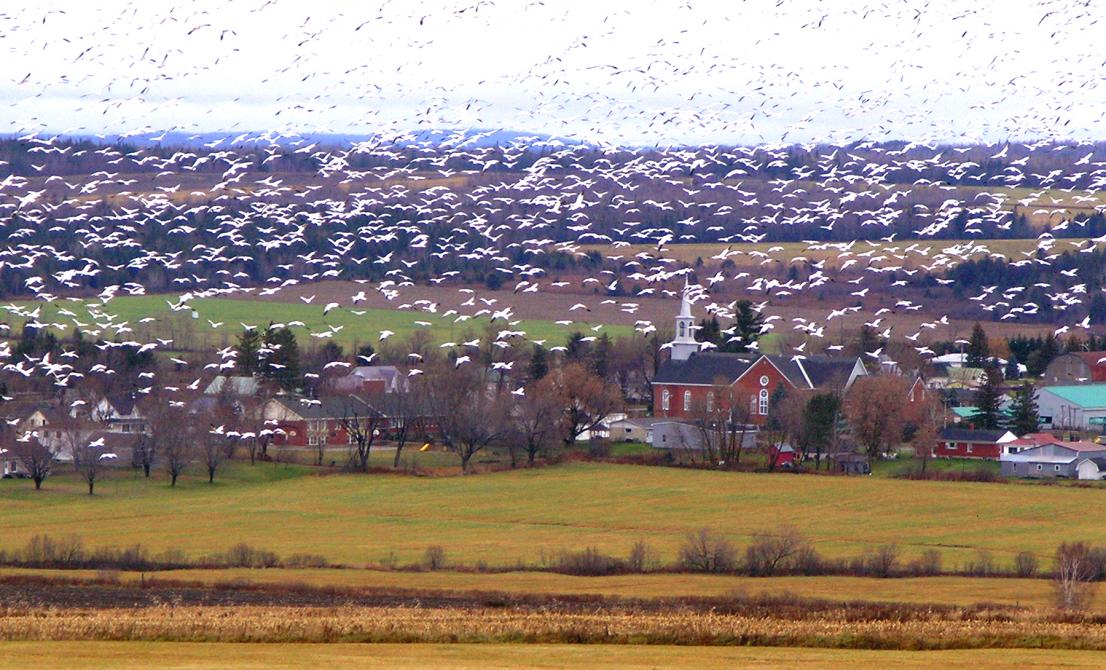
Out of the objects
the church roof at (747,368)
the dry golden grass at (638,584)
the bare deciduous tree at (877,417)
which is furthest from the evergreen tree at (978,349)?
the dry golden grass at (638,584)

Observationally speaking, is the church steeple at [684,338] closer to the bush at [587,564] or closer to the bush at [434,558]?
the bush at [434,558]

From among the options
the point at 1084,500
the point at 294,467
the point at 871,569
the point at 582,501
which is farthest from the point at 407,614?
the point at 294,467

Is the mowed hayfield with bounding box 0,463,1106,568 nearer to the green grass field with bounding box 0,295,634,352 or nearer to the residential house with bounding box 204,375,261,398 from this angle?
the residential house with bounding box 204,375,261,398

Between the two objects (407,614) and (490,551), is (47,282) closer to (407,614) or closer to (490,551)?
(490,551)

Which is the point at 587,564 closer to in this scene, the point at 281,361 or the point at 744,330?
the point at 281,361

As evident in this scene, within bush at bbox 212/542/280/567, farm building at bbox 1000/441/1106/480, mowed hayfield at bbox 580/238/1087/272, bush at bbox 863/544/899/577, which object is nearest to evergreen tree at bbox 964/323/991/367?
farm building at bbox 1000/441/1106/480

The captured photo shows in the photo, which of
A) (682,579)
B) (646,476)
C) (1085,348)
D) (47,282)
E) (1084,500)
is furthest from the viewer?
(47,282)
